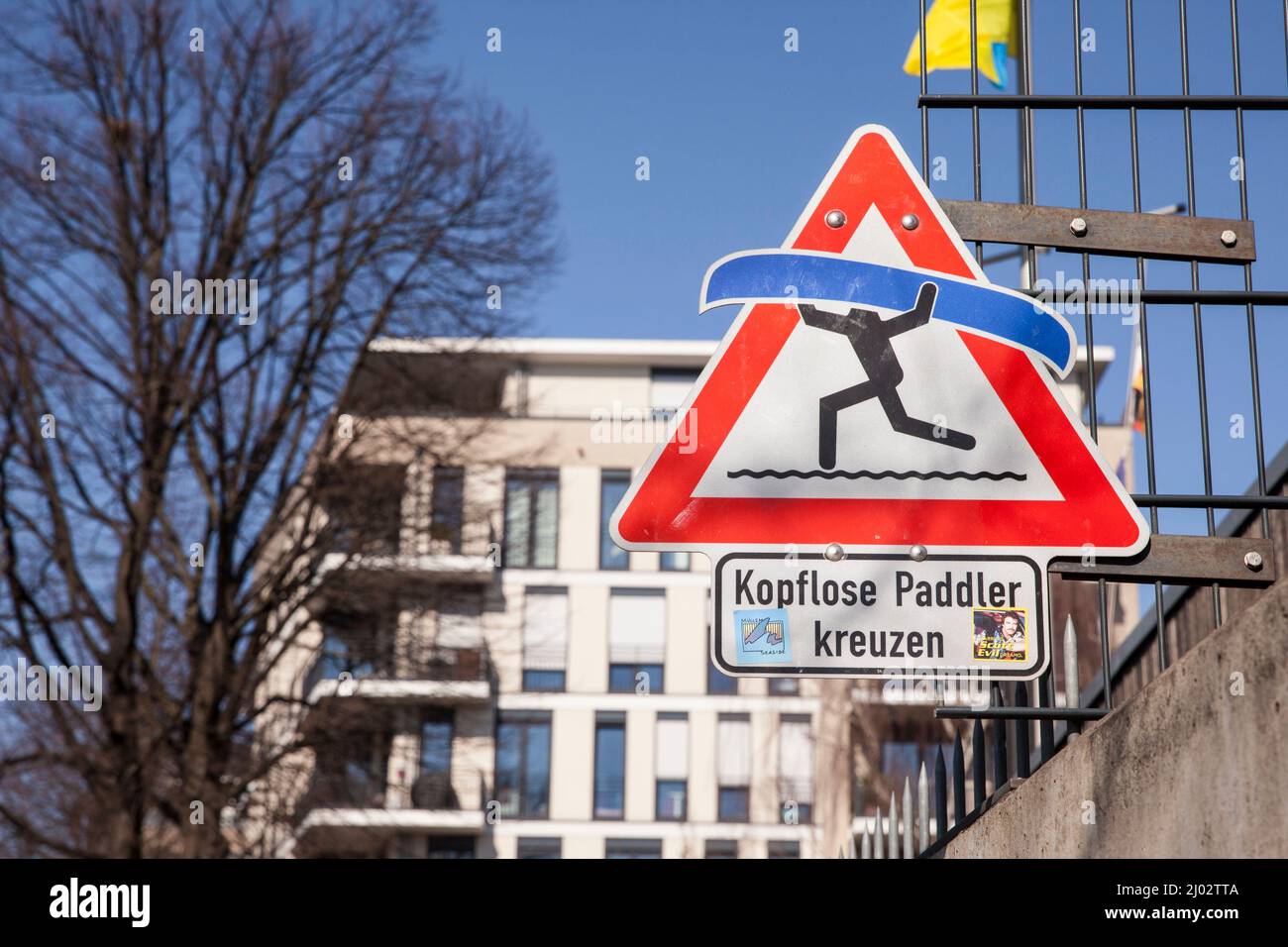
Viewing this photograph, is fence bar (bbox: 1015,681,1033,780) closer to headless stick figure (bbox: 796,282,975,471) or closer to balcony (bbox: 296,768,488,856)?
headless stick figure (bbox: 796,282,975,471)

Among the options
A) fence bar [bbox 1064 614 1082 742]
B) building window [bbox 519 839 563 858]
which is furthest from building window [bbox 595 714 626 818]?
fence bar [bbox 1064 614 1082 742]

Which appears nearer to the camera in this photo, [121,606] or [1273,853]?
[1273,853]

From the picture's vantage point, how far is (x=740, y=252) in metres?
2.94

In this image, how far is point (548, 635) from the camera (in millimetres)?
52125

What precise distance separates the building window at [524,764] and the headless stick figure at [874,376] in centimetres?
5017

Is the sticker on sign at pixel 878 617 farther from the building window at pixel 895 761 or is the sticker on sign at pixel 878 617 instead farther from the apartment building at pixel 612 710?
the apartment building at pixel 612 710

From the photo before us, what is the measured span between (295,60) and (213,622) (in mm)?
6145

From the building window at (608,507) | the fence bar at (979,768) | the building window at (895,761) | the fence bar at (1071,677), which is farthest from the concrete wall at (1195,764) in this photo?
the building window at (608,507)

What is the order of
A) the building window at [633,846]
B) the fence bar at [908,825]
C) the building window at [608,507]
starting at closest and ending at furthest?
the fence bar at [908,825] → the building window at [633,846] → the building window at [608,507]

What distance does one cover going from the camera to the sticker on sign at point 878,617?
2652 millimetres

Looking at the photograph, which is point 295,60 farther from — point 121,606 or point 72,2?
point 121,606

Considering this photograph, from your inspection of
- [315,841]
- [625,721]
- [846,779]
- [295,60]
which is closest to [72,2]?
[295,60]

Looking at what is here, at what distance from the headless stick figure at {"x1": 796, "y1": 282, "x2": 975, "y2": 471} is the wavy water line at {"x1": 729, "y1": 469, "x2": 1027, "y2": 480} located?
0.02 metres

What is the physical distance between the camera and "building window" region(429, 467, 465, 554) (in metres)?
17.9
